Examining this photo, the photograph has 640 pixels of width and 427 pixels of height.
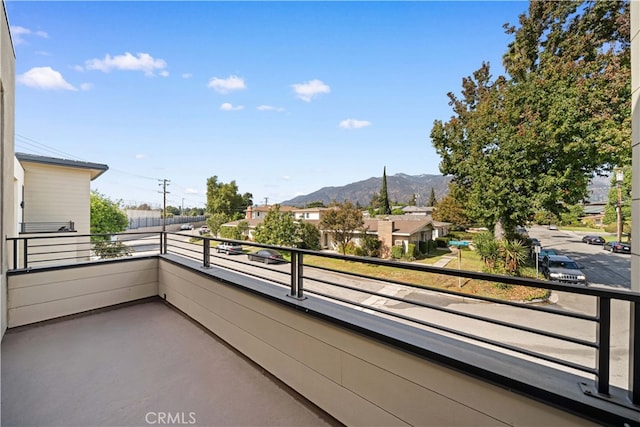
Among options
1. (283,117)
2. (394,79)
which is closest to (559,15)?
(394,79)

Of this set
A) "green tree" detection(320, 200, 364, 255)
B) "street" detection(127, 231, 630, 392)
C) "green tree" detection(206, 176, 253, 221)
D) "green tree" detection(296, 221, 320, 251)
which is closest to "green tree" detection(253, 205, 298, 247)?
"green tree" detection(296, 221, 320, 251)

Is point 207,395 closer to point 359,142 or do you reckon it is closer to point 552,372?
point 552,372

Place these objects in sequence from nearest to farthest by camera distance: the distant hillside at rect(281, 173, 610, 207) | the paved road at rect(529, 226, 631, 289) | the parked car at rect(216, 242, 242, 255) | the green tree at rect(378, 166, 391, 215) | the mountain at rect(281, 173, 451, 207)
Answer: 1. the parked car at rect(216, 242, 242, 255)
2. the paved road at rect(529, 226, 631, 289)
3. the green tree at rect(378, 166, 391, 215)
4. the distant hillside at rect(281, 173, 610, 207)
5. the mountain at rect(281, 173, 451, 207)

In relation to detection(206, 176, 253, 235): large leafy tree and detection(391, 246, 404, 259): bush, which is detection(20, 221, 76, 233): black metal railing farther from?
detection(206, 176, 253, 235): large leafy tree

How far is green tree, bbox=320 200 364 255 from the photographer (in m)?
15.5

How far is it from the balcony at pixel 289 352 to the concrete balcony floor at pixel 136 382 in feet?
0.04

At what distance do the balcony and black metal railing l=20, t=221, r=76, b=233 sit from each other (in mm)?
5307

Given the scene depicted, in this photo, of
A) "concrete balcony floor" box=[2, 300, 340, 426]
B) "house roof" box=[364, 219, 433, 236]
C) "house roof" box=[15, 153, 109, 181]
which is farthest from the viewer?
"house roof" box=[364, 219, 433, 236]

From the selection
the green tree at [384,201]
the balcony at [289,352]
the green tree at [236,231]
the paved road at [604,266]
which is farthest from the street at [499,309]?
the green tree at [384,201]

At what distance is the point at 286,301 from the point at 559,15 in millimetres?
16309

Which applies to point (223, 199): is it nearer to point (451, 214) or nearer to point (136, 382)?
point (451, 214)

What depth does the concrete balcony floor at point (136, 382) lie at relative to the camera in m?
1.64

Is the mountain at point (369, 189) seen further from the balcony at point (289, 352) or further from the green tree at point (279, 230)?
the balcony at point (289, 352)

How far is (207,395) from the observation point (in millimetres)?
1830
